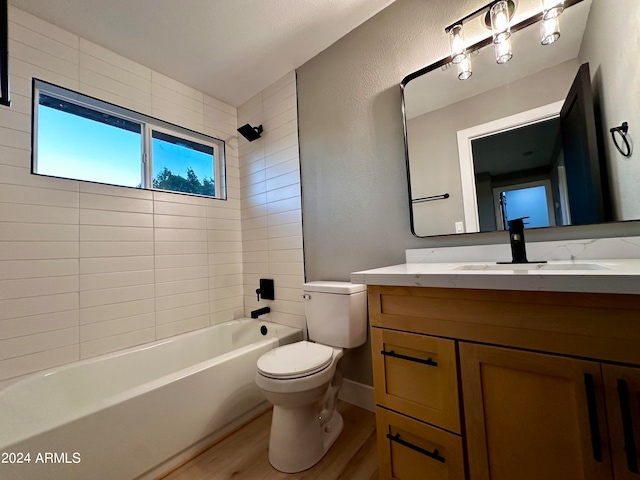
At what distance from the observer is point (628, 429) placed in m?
0.59

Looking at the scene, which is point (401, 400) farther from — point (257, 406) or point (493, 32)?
point (493, 32)

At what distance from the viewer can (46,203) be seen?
1.52 meters

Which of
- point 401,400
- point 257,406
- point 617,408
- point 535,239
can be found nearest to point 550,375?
point 617,408

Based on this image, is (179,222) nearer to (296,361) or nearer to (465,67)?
(296,361)

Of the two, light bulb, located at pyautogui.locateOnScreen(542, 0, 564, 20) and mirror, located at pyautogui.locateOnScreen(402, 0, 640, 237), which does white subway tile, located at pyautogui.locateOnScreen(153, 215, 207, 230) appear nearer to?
mirror, located at pyautogui.locateOnScreen(402, 0, 640, 237)

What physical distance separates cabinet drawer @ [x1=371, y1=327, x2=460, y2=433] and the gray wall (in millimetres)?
668

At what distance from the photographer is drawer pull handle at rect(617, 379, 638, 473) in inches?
23.1

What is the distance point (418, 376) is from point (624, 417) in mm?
468

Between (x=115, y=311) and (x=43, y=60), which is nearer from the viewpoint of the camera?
(x=43, y=60)

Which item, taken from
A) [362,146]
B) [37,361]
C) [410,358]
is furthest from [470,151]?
[37,361]

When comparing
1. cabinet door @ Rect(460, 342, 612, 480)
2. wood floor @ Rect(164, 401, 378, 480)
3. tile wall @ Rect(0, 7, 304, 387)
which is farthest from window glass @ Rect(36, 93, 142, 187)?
cabinet door @ Rect(460, 342, 612, 480)

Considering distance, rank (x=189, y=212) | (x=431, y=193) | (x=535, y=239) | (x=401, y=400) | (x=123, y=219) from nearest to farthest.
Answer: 1. (x=401, y=400)
2. (x=535, y=239)
3. (x=431, y=193)
4. (x=123, y=219)
5. (x=189, y=212)

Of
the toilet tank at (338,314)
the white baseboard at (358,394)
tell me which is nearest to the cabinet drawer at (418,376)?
the toilet tank at (338,314)

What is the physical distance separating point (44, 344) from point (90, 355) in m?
0.24
